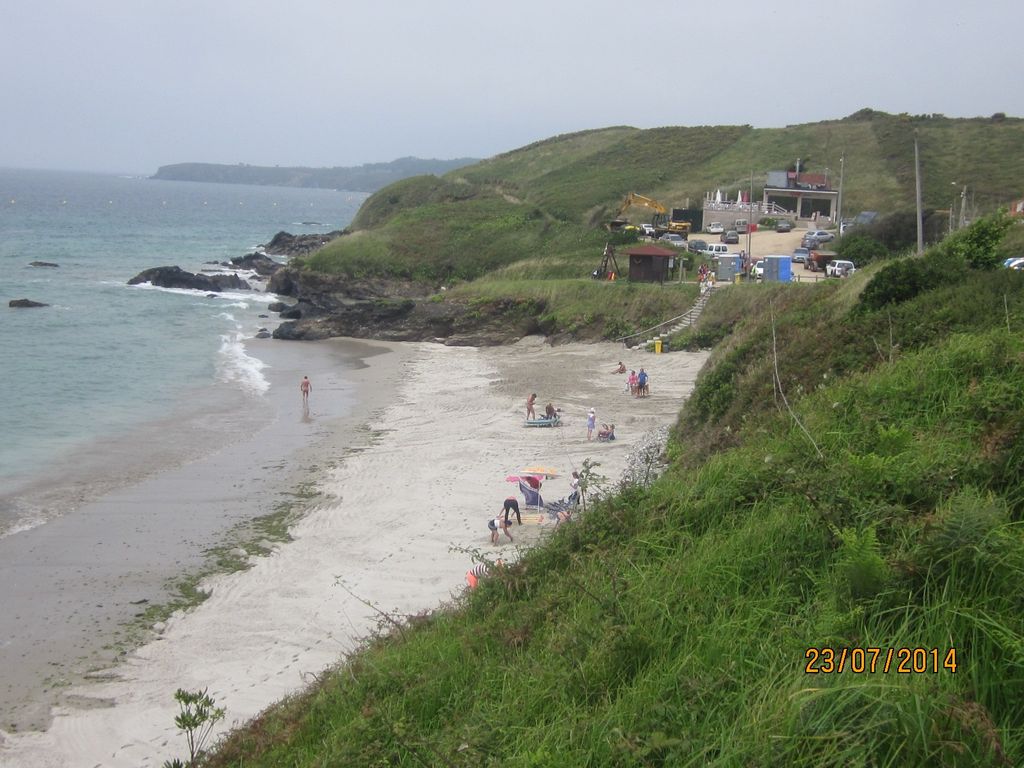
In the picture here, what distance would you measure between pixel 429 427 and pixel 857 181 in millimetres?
52573

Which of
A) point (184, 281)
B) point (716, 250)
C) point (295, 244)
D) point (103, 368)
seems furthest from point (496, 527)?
point (295, 244)

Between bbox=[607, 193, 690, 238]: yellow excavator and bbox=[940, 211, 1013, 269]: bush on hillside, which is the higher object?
bbox=[607, 193, 690, 238]: yellow excavator

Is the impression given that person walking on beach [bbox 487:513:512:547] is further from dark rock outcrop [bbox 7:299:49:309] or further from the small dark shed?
dark rock outcrop [bbox 7:299:49:309]

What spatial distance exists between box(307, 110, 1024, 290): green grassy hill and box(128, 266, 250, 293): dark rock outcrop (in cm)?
814

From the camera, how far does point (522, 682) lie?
6086mm

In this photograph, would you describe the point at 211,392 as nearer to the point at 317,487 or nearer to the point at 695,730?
the point at 317,487

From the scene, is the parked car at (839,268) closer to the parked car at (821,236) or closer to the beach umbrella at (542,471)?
the parked car at (821,236)

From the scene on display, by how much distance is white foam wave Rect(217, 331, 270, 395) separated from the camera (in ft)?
103

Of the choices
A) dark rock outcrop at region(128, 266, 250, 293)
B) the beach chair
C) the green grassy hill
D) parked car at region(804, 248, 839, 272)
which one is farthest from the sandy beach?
dark rock outcrop at region(128, 266, 250, 293)

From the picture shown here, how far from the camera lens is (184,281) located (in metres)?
→ 60.2

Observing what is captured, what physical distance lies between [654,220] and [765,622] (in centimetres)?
5373

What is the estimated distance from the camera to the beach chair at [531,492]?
54.0 ft

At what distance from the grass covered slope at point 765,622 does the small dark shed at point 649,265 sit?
3001 cm

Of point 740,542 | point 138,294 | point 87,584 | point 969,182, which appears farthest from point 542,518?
point 969,182
